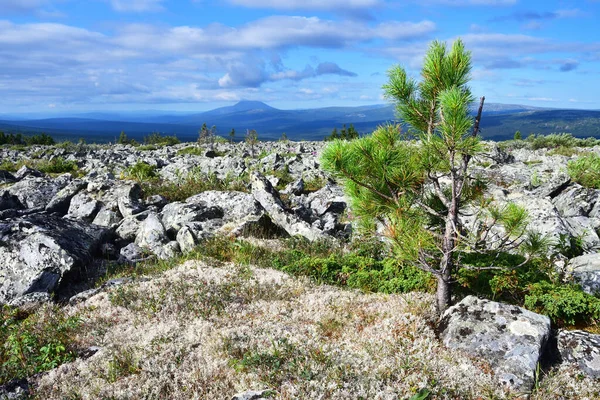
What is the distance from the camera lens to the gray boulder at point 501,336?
641 centimetres

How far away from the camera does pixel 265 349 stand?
23.2 feet

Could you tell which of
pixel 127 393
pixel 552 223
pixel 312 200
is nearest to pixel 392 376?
pixel 127 393

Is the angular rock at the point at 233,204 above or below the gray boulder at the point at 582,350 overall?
above

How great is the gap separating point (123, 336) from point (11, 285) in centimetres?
440

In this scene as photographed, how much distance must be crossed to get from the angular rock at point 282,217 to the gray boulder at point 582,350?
7623 millimetres

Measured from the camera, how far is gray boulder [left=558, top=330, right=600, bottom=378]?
21.6 feet

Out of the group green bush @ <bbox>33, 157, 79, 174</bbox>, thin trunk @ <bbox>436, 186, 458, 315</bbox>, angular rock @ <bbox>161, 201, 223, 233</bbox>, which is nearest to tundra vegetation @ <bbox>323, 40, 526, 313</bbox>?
thin trunk @ <bbox>436, 186, 458, 315</bbox>

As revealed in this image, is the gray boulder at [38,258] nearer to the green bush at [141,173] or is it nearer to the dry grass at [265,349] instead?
the dry grass at [265,349]

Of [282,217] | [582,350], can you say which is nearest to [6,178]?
[282,217]

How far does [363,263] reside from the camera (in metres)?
10.5

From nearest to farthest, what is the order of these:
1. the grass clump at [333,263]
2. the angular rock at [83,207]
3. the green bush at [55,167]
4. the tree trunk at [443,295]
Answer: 1. the tree trunk at [443,295]
2. the grass clump at [333,263]
3. the angular rock at [83,207]
4. the green bush at [55,167]

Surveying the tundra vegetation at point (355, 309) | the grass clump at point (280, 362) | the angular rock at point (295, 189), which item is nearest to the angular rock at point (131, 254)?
the tundra vegetation at point (355, 309)

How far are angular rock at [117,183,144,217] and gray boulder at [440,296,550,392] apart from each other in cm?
1302

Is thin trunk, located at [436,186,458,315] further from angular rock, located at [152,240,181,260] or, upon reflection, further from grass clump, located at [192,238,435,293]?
angular rock, located at [152,240,181,260]
